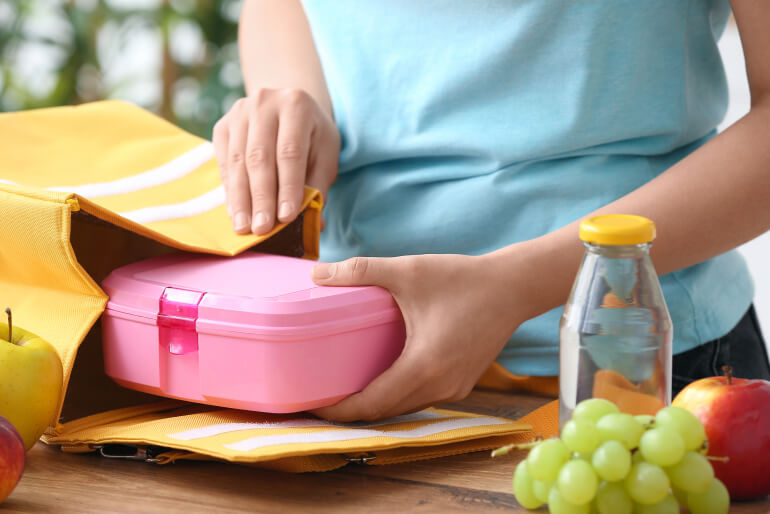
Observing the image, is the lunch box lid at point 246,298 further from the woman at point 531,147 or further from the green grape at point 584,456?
the green grape at point 584,456

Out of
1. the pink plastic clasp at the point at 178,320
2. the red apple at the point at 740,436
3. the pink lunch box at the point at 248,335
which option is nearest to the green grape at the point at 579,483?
the red apple at the point at 740,436

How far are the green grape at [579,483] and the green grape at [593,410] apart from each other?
0.04 m

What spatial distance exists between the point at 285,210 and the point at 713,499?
50 centimetres

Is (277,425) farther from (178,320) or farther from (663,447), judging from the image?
(663,447)

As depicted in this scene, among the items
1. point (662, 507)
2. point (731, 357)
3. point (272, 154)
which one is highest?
point (272, 154)

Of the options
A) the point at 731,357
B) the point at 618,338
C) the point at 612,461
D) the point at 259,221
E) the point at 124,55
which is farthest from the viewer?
the point at 124,55

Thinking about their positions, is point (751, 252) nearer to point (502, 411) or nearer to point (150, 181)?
point (502, 411)

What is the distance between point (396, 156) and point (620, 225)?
47 centimetres

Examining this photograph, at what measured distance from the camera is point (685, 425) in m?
0.58

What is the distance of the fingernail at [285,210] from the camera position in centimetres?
93

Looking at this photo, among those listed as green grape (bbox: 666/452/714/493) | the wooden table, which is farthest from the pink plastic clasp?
green grape (bbox: 666/452/714/493)

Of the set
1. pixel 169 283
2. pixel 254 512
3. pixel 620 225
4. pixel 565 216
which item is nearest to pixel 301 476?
pixel 254 512

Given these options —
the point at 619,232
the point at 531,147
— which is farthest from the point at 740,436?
the point at 531,147

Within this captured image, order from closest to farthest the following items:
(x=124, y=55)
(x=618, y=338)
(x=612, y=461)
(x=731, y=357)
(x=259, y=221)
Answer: (x=612, y=461)
(x=618, y=338)
(x=259, y=221)
(x=731, y=357)
(x=124, y=55)
